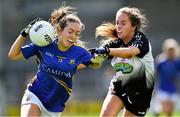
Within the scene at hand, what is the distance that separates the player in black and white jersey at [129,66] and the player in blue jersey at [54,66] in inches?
25.8

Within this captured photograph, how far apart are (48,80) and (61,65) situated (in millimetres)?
258

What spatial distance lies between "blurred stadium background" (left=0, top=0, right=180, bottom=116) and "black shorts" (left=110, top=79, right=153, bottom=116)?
17.9m

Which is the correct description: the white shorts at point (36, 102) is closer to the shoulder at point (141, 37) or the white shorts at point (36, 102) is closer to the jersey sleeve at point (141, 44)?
the jersey sleeve at point (141, 44)

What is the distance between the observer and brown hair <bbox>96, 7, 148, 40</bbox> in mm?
10258

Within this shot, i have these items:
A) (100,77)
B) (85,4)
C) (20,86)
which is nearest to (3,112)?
(20,86)

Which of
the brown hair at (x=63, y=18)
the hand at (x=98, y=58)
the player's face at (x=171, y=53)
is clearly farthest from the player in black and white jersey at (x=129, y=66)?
the player's face at (x=171, y=53)

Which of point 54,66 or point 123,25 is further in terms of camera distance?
point 123,25

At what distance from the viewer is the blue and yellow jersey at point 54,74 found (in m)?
9.53

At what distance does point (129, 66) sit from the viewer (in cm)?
1032

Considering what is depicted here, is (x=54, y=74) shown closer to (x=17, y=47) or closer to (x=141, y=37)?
(x=17, y=47)

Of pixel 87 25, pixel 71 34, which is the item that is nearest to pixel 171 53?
pixel 71 34

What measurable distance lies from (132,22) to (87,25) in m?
29.4

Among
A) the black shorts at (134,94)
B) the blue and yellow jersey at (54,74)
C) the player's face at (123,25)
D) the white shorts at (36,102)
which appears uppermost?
the player's face at (123,25)

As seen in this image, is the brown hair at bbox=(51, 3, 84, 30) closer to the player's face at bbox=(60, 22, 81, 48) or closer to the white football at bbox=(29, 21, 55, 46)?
the player's face at bbox=(60, 22, 81, 48)
